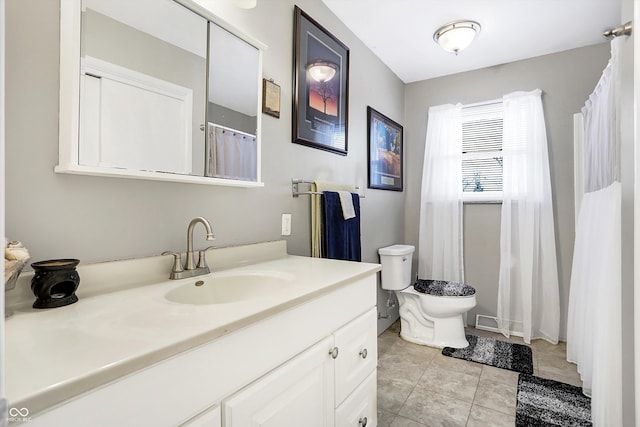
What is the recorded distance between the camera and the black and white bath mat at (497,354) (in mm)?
2288

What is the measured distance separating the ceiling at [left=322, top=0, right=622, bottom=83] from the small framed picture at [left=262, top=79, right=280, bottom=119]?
0.90 m

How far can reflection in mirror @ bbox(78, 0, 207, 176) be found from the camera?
3.18 feet

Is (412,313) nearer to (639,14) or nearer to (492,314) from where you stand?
(492,314)

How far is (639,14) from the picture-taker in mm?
716

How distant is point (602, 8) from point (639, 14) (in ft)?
6.70

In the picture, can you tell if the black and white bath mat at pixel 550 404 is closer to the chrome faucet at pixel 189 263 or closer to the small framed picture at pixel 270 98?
the chrome faucet at pixel 189 263

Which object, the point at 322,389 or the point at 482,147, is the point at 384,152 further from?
the point at 322,389

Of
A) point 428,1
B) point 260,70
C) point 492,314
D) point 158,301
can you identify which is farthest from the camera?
point 492,314

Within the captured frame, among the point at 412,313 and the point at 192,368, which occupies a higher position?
the point at 192,368

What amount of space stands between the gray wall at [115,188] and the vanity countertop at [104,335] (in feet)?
0.64

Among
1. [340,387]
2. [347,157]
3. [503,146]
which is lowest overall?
[340,387]

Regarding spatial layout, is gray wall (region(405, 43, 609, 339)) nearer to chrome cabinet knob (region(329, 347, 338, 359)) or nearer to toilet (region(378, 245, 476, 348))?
toilet (region(378, 245, 476, 348))

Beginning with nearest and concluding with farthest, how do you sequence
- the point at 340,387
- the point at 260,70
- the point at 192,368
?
the point at 192,368
the point at 340,387
the point at 260,70

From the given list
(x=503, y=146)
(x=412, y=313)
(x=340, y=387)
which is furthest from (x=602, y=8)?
(x=340, y=387)
